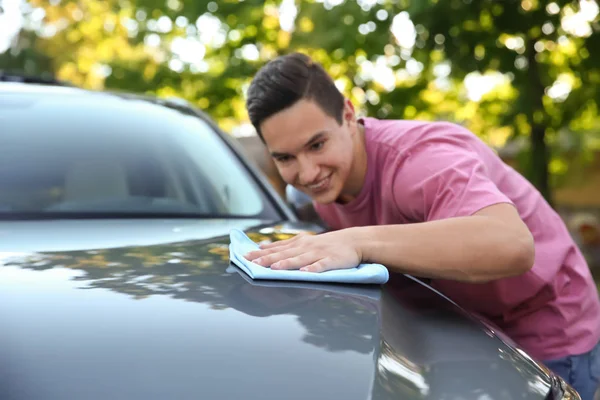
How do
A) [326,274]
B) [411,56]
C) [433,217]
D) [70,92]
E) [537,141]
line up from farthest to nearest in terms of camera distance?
1. [537,141]
2. [411,56]
3. [70,92]
4. [433,217]
5. [326,274]

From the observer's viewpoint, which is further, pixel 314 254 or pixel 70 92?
pixel 70 92

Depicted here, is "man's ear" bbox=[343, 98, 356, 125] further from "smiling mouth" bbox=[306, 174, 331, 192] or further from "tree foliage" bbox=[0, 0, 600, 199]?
"tree foliage" bbox=[0, 0, 600, 199]

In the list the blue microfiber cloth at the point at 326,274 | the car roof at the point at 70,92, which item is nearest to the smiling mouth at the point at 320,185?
the blue microfiber cloth at the point at 326,274

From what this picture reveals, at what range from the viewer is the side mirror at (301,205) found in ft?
9.52

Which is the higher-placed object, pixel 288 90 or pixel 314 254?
pixel 288 90

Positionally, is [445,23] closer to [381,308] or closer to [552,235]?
[552,235]

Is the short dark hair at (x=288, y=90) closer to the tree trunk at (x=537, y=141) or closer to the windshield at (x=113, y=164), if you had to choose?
the windshield at (x=113, y=164)

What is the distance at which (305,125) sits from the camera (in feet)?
6.89

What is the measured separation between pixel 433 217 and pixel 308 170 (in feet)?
1.32

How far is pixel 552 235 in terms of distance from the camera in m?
2.16

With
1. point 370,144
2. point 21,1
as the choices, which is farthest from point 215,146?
point 21,1

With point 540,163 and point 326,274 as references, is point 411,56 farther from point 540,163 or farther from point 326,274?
point 326,274

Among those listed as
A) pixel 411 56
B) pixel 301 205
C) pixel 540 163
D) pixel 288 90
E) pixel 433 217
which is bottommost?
pixel 540 163

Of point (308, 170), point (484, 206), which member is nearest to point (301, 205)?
point (308, 170)
